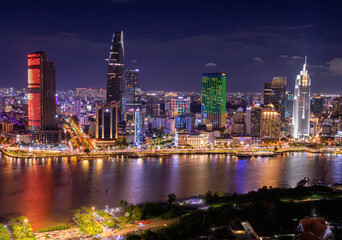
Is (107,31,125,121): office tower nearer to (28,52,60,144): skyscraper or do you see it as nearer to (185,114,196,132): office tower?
(185,114,196,132): office tower

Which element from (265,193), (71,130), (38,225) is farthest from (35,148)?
(265,193)

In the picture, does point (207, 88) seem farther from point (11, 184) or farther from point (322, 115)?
point (11, 184)

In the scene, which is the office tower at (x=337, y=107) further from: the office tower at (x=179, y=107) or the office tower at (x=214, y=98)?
the office tower at (x=179, y=107)

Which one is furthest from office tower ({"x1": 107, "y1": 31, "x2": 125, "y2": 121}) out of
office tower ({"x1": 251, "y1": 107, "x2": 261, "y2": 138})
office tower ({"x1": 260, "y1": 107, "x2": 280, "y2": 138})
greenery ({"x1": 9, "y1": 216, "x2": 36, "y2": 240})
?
greenery ({"x1": 9, "y1": 216, "x2": 36, "y2": 240})

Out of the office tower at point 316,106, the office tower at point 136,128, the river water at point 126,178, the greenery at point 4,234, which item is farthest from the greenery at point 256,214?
the office tower at point 316,106

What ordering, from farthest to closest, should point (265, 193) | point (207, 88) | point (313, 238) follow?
point (207, 88) → point (265, 193) → point (313, 238)

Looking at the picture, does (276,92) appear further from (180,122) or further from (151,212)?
(151,212)
